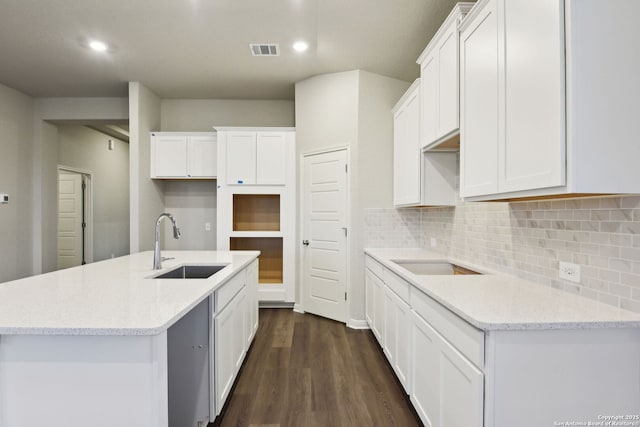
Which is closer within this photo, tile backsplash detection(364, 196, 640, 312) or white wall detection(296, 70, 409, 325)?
tile backsplash detection(364, 196, 640, 312)

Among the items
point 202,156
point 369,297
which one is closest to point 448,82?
point 369,297

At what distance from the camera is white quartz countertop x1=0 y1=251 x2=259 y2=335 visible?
1.14m

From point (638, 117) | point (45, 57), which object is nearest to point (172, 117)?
point (45, 57)

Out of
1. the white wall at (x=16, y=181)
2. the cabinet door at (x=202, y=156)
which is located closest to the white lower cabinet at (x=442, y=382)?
the cabinet door at (x=202, y=156)

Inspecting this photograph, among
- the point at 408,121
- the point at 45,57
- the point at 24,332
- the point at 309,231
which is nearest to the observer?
the point at 24,332

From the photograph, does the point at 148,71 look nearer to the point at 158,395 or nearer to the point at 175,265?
the point at 175,265

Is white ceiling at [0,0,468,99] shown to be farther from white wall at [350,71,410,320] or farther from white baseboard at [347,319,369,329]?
white baseboard at [347,319,369,329]

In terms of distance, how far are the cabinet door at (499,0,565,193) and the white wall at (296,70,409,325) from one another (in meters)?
2.15

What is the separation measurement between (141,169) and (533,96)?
4387 millimetres

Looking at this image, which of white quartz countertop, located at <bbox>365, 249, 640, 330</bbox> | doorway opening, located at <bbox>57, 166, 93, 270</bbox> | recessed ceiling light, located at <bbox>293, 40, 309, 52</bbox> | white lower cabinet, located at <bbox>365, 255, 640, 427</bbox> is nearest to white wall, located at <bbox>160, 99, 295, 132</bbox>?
recessed ceiling light, located at <bbox>293, 40, 309, 52</bbox>

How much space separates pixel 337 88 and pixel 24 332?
3523mm

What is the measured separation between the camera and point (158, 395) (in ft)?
3.82

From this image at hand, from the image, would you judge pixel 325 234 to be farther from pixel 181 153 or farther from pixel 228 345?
pixel 181 153

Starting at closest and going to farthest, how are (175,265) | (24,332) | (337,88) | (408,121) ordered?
(24,332) → (175,265) → (408,121) → (337,88)
